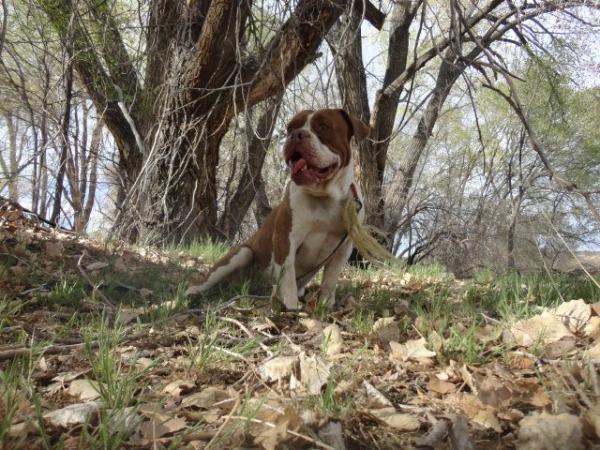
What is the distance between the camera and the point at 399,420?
1.39 m

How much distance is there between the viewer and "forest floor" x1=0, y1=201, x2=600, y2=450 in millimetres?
1256

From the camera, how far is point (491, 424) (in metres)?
1.36

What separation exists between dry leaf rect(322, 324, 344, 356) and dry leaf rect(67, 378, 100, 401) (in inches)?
35.3

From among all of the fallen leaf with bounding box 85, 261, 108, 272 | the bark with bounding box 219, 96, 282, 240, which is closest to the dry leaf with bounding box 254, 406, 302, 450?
the fallen leaf with bounding box 85, 261, 108, 272

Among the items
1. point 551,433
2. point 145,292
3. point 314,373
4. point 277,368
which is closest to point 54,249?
point 145,292

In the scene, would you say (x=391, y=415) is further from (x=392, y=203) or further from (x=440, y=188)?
(x=440, y=188)

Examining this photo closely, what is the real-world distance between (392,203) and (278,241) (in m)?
6.08

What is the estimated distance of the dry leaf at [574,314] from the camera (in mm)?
2157

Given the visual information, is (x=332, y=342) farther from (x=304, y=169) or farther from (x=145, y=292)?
(x=145, y=292)

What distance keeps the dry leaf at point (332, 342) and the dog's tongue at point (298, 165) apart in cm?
126

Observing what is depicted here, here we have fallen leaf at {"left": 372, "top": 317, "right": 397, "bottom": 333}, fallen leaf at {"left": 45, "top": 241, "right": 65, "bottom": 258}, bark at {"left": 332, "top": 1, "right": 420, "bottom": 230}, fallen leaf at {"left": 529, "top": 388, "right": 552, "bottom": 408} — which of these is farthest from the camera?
bark at {"left": 332, "top": 1, "right": 420, "bottom": 230}

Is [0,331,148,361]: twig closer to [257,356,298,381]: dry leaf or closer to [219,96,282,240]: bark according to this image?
[257,356,298,381]: dry leaf

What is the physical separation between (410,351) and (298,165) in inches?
60.6

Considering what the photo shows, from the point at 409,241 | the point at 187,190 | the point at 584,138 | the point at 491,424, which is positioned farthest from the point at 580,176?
the point at 491,424
